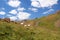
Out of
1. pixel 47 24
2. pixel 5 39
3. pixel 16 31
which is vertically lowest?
pixel 5 39

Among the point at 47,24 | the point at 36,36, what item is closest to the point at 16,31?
the point at 36,36

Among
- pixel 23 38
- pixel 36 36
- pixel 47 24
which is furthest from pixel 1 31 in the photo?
pixel 47 24

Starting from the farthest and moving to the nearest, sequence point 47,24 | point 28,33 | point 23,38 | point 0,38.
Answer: point 47,24
point 28,33
point 23,38
point 0,38

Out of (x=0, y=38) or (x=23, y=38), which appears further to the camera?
(x=23, y=38)

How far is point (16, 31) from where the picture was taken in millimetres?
27672

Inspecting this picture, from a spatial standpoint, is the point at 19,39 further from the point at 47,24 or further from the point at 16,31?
the point at 47,24

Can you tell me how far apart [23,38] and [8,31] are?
2.24 metres

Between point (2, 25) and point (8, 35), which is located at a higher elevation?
point (2, 25)

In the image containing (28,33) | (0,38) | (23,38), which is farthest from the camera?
(28,33)

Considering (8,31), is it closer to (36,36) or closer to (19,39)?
(19,39)

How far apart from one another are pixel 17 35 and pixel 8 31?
1330 mm

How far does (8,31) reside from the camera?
2680 cm

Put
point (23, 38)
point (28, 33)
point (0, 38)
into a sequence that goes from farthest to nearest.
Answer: point (28, 33)
point (23, 38)
point (0, 38)

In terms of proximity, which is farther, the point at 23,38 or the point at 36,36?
the point at 36,36
